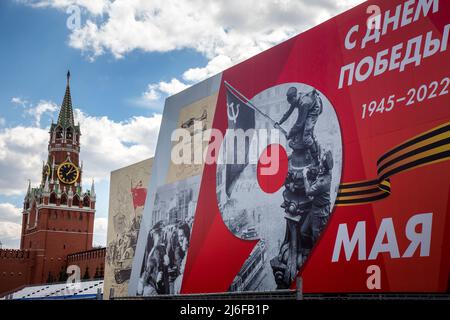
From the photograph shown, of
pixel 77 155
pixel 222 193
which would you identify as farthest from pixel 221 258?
pixel 77 155

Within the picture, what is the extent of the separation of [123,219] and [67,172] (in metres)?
45.2

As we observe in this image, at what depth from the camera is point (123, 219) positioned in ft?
100

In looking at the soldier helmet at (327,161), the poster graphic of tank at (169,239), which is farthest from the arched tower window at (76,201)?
the soldier helmet at (327,161)

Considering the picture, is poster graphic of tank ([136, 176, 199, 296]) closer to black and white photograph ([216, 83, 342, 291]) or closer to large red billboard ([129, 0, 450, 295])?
large red billboard ([129, 0, 450, 295])

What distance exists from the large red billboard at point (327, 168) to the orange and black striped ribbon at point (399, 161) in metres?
0.03

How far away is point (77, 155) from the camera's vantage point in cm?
7512

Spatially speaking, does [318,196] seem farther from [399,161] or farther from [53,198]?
[53,198]

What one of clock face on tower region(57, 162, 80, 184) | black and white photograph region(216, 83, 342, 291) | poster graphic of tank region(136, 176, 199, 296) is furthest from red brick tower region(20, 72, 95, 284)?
black and white photograph region(216, 83, 342, 291)

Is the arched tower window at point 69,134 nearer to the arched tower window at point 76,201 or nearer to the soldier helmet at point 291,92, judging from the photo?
the arched tower window at point 76,201

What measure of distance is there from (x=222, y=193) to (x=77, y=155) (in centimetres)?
5801

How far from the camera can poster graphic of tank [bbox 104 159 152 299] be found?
2909 cm

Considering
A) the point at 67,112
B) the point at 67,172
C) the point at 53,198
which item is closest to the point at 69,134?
the point at 67,112

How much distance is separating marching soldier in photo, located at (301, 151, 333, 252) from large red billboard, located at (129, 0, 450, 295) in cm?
4
